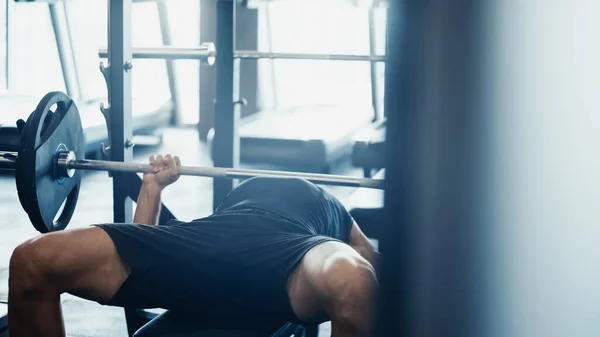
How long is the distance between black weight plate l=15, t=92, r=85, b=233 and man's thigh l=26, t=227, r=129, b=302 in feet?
1.21

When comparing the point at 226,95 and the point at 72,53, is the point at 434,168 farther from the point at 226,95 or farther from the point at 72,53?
the point at 72,53

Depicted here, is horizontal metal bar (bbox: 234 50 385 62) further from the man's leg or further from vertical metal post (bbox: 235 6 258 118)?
vertical metal post (bbox: 235 6 258 118)

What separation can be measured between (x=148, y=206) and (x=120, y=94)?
1.18 ft

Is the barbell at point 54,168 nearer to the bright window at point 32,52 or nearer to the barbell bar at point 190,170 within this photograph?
the barbell bar at point 190,170

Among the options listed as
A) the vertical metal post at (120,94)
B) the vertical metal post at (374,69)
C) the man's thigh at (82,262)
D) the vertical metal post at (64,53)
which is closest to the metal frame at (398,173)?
the man's thigh at (82,262)

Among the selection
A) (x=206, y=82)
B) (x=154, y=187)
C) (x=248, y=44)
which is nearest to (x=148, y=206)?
(x=154, y=187)

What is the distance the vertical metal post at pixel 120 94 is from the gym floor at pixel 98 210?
39 cm

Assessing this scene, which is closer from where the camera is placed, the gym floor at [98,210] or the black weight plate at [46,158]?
the black weight plate at [46,158]

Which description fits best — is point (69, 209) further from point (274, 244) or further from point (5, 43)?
point (5, 43)

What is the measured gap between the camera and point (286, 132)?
582 cm

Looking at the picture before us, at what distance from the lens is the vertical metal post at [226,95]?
2.27 m

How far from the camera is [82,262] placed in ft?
4.75

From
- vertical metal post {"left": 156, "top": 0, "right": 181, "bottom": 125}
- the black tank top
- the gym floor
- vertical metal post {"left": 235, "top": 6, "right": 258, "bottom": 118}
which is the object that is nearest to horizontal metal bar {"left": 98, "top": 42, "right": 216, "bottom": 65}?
the black tank top

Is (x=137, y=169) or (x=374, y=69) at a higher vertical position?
(x=374, y=69)
